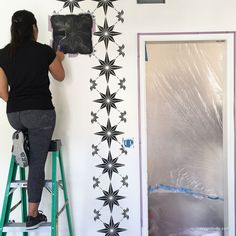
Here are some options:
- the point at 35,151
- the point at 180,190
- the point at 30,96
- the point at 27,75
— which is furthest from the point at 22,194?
the point at 180,190

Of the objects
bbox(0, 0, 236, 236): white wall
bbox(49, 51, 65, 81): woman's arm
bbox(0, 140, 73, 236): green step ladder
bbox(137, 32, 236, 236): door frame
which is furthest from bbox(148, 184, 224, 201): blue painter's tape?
bbox(49, 51, 65, 81): woman's arm

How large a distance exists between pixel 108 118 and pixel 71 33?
2.27 ft

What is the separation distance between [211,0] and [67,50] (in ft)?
3.71

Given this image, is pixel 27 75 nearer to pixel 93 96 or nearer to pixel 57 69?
pixel 57 69

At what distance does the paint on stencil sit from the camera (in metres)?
2.71

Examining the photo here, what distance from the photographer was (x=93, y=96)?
275 cm

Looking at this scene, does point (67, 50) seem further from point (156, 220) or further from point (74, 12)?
point (156, 220)

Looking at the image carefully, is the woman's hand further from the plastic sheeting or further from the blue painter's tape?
the blue painter's tape

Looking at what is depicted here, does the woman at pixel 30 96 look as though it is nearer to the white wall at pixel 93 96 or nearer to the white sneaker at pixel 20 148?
the white sneaker at pixel 20 148

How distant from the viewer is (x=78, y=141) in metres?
2.78

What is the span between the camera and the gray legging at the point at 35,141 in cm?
223

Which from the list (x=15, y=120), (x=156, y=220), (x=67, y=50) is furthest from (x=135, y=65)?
(x=156, y=220)

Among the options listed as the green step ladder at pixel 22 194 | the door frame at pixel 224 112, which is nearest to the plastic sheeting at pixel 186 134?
the door frame at pixel 224 112

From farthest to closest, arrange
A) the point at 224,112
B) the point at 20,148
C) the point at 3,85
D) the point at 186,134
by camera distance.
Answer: the point at 186,134 → the point at 224,112 → the point at 3,85 → the point at 20,148
